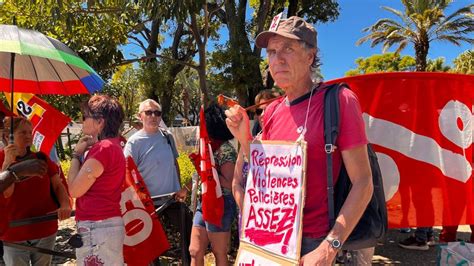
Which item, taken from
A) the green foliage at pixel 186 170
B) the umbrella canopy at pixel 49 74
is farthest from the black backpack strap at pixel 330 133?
the green foliage at pixel 186 170

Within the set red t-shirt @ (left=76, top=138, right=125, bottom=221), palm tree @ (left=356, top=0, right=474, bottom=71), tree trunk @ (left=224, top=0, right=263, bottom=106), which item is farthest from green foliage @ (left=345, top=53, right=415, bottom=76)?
red t-shirt @ (left=76, top=138, right=125, bottom=221)

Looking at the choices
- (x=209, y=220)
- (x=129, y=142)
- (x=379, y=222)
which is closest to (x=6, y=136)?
(x=129, y=142)

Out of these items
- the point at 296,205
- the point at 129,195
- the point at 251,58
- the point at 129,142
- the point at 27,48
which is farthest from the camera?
the point at 251,58

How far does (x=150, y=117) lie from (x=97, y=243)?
1.90 metres

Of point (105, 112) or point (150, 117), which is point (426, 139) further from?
point (150, 117)

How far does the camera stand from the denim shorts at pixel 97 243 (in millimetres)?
2645

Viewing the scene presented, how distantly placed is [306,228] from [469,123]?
2.26 meters

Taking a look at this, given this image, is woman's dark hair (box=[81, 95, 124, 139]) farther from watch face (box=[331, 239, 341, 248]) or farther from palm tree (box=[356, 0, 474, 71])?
palm tree (box=[356, 0, 474, 71])

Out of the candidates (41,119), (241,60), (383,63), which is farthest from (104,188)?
(383,63)

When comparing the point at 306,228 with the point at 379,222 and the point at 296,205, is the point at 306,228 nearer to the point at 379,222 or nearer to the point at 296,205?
the point at 296,205

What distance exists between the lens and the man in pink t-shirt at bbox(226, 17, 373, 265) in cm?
153

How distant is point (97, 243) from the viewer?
8.74ft

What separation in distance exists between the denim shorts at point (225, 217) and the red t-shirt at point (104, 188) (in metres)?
0.79

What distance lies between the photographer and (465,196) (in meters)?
3.21
